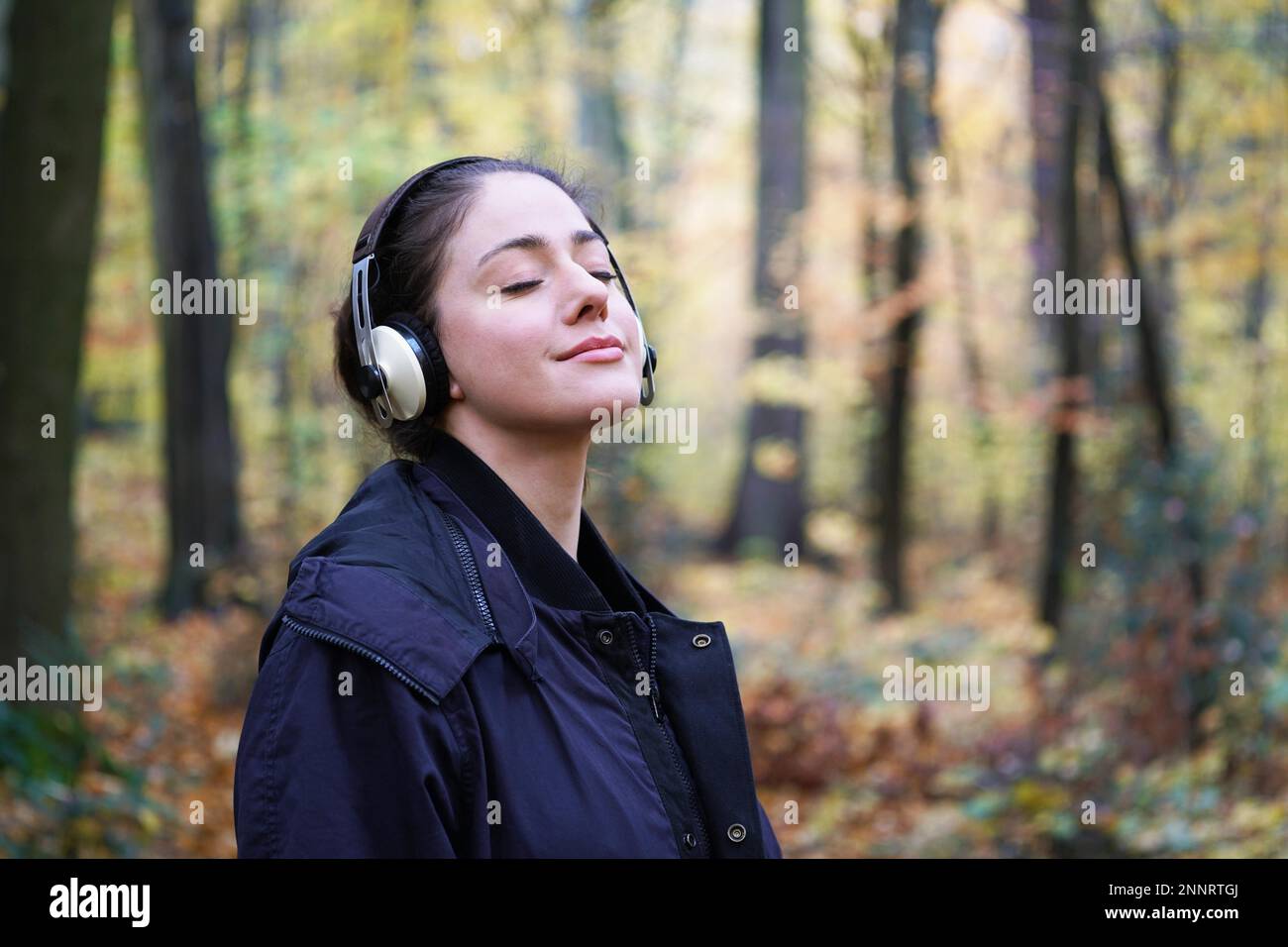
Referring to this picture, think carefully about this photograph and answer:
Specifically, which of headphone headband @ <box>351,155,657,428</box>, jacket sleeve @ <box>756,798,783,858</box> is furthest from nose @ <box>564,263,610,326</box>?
jacket sleeve @ <box>756,798,783,858</box>

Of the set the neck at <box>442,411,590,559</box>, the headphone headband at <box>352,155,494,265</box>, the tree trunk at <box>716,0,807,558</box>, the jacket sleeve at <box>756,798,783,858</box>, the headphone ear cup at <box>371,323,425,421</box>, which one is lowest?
the jacket sleeve at <box>756,798,783,858</box>

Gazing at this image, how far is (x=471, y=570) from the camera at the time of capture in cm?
202

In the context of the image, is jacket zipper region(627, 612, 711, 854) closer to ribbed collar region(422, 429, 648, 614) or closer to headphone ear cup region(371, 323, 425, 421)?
ribbed collar region(422, 429, 648, 614)

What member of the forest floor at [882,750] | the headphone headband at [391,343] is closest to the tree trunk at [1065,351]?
the forest floor at [882,750]

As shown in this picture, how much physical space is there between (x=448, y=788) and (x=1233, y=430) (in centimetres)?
824

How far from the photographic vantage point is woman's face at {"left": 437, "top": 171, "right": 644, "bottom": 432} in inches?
87.4

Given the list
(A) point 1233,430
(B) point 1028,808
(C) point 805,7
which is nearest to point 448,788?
(B) point 1028,808

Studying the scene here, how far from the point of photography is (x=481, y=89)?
54.2ft

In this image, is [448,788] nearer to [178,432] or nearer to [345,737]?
[345,737]

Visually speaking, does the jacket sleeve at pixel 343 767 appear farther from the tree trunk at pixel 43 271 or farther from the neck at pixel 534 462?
the tree trunk at pixel 43 271

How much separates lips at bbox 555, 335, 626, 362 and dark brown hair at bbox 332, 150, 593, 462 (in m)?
0.27

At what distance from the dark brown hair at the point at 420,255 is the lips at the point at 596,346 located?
272mm

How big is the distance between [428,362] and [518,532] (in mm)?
360
